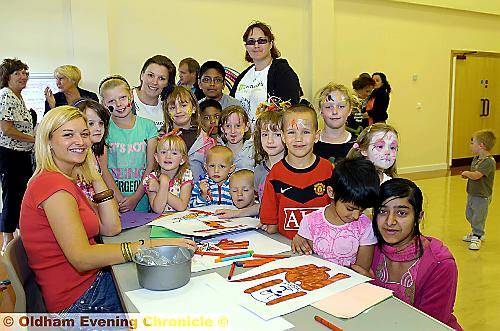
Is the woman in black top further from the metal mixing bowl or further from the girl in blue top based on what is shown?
the metal mixing bowl

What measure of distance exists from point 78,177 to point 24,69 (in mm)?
2715

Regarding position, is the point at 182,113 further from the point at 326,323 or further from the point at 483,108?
the point at 483,108

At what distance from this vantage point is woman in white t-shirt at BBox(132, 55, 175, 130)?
2859 millimetres

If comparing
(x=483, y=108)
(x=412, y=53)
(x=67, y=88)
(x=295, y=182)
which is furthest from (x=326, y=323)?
(x=483, y=108)

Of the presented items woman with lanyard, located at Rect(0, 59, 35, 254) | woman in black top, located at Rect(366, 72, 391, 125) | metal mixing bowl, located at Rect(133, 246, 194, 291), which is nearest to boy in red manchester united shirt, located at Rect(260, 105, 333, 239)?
metal mixing bowl, located at Rect(133, 246, 194, 291)

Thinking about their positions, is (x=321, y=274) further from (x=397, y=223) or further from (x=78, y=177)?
(x=78, y=177)

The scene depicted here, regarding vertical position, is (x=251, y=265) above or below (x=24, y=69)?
below

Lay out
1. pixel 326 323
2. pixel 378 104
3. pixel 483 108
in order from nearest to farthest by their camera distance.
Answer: pixel 326 323, pixel 378 104, pixel 483 108

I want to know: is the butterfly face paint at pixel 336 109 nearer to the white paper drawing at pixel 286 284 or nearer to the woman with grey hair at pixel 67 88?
the white paper drawing at pixel 286 284

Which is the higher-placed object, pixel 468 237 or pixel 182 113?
pixel 182 113

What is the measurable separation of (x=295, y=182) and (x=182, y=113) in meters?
1.04

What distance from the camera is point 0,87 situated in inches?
160

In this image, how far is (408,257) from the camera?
1674 mm

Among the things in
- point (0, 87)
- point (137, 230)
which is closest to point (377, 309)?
point (137, 230)
